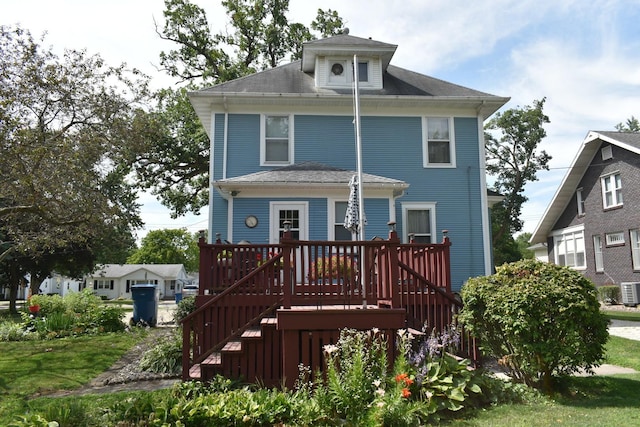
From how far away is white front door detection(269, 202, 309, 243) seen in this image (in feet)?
37.6

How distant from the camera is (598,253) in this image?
21.2m

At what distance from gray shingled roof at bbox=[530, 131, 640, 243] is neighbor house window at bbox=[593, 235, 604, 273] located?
2.70 meters

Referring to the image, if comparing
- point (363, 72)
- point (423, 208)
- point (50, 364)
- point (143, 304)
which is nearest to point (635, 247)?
point (423, 208)

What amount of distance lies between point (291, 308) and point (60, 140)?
681 centimetres

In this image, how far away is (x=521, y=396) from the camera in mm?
5543

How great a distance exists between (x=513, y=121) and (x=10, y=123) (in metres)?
27.9

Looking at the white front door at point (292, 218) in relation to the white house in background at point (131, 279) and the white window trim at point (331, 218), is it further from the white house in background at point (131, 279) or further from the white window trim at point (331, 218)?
the white house in background at point (131, 279)

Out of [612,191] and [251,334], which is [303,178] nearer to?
[251,334]

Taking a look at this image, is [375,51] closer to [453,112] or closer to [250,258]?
[453,112]

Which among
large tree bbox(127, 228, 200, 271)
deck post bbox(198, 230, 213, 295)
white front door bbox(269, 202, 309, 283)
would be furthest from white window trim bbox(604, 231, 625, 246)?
large tree bbox(127, 228, 200, 271)

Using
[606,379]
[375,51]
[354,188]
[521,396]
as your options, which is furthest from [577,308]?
[375,51]

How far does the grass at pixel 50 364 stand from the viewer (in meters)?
6.43

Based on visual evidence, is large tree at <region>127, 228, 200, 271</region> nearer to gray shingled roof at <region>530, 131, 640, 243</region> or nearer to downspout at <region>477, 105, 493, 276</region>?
gray shingled roof at <region>530, 131, 640, 243</region>

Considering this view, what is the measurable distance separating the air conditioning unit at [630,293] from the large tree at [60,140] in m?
18.2
